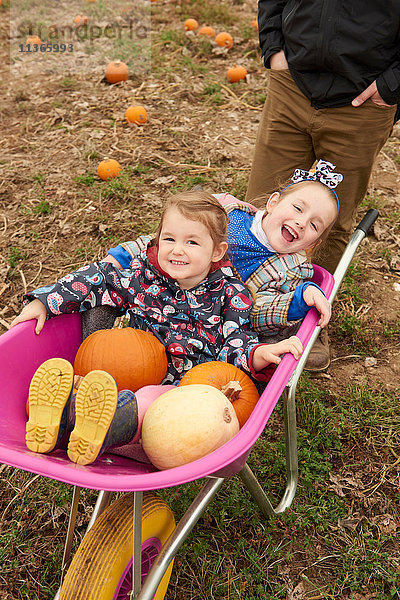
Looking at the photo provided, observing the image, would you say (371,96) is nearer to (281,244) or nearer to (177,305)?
(281,244)

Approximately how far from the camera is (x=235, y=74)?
20.9 ft

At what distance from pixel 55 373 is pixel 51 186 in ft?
11.5

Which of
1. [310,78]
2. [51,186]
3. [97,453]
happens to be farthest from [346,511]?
[51,186]

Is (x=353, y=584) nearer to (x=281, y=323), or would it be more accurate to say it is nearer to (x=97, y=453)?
(x=281, y=323)

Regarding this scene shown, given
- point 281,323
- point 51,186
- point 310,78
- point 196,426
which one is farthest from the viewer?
point 51,186

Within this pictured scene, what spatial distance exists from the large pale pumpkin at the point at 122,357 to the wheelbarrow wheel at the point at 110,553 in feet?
1.50

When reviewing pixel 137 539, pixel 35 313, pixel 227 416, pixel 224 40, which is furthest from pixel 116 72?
pixel 137 539

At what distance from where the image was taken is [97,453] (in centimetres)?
159

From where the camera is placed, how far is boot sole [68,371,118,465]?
1.57 metres

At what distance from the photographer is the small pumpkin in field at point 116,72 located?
638 centimetres

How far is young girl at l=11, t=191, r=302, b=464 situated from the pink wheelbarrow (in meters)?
0.13

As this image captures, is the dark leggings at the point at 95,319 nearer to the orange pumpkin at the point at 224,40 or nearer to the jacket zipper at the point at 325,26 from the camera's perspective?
the jacket zipper at the point at 325,26

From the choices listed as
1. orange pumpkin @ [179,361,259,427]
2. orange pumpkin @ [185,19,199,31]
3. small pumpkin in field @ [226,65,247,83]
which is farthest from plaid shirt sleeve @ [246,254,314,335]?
orange pumpkin @ [185,19,199,31]

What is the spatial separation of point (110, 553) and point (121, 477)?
1.65 ft
